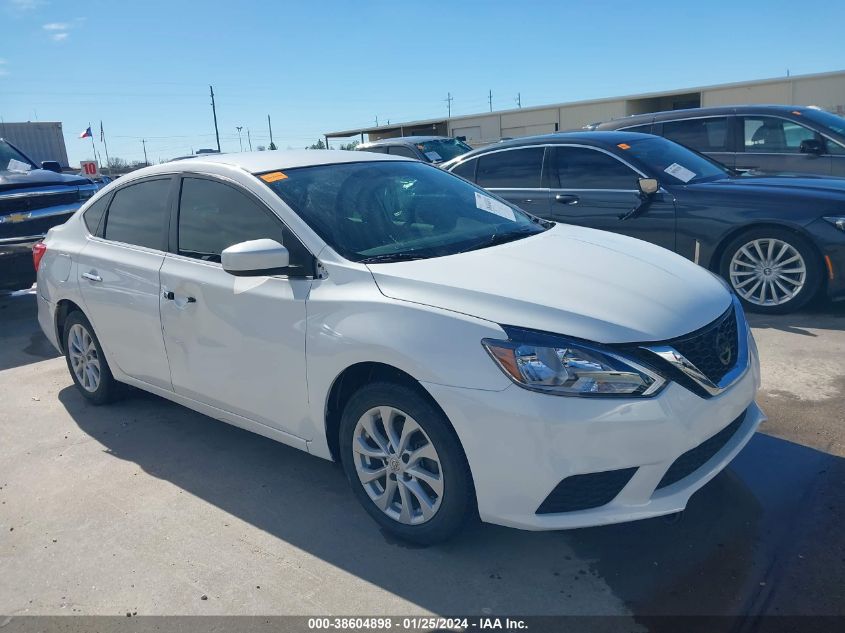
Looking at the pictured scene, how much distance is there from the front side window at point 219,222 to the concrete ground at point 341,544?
1207 millimetres

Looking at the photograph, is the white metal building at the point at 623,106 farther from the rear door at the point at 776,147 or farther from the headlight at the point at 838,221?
the headlight at the point at 838,221

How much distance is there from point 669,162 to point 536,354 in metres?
4.69

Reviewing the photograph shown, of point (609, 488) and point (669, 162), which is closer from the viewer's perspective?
point (609, 488)

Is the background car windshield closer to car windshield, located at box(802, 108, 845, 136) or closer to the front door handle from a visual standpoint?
the front door handle

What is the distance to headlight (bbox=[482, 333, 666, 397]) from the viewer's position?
255 cm

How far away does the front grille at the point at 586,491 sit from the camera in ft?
8.45

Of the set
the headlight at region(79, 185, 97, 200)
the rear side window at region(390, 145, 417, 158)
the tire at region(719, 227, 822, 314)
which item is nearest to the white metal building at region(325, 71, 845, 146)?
the rear side window at region(390, 145, 417, 158)

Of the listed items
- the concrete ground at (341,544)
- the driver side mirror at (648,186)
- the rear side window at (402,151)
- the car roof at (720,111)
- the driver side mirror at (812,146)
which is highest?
the car roof at (720,111)

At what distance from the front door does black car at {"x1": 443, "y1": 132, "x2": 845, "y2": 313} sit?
11.9 ft

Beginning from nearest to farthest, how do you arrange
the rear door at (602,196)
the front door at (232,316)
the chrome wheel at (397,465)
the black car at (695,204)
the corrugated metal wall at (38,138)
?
the chrome wheel at (397,465) → the front door at (232,316) → the black car at (695,204) → the rear door at (602,196) → the corrugated metal wall at (38,138)

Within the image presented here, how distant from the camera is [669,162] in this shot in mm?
6602

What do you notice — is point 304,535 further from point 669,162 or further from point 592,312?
point 669,162

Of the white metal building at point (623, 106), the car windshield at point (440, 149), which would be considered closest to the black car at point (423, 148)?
the car windshield at point (440, 149)

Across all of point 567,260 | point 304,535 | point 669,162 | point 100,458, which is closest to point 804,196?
point 669,162
